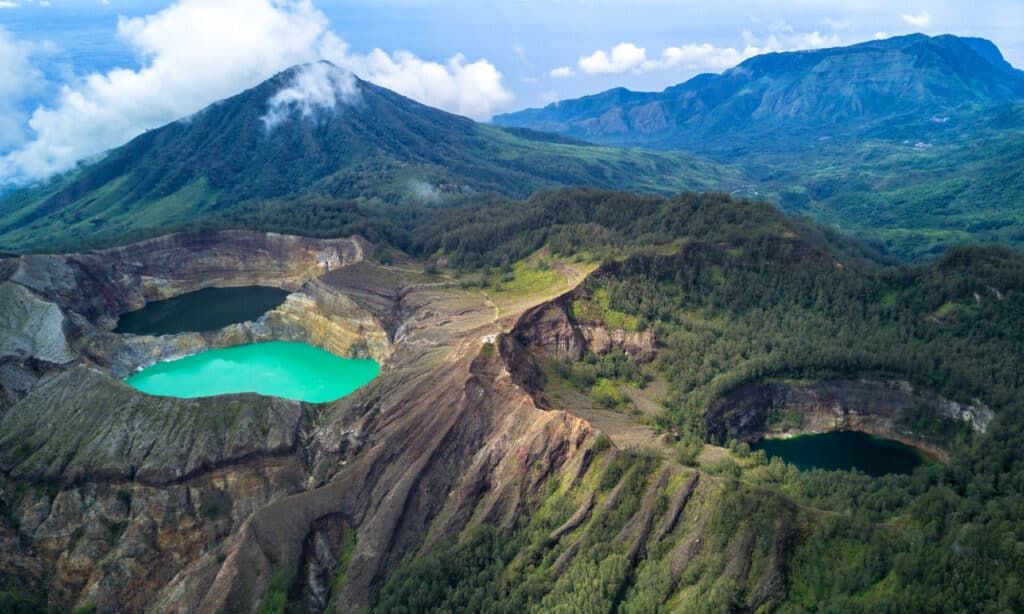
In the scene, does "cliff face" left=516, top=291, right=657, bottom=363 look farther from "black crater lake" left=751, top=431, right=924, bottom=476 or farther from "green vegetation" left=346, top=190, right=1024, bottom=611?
"black crater lake" left=751, top=431, right=924, bottom=476

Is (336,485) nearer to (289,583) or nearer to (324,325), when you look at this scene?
(289,583)

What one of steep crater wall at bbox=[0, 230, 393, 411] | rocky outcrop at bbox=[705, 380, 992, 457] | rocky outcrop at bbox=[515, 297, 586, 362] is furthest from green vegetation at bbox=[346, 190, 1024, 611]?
steep crater wall at bbox=[0, 230, 393, 411]

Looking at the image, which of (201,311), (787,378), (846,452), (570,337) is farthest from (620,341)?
(201,311)

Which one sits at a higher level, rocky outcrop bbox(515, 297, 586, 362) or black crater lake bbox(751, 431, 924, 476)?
rocky outcrop bbox(515, 297, 586, 362)

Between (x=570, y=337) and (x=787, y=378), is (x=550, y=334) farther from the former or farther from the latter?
(x=787, y=378)

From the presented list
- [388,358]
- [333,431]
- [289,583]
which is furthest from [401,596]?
[388,358]

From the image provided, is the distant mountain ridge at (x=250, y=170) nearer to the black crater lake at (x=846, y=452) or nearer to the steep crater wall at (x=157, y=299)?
the steep crater wall at (x=157, y=299)

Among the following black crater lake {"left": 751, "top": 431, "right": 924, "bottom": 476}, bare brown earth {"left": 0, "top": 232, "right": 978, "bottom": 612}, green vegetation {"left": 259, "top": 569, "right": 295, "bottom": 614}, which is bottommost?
black crater lake {"left": 751, "top": 431, "right": 924, "bottom": 476}
